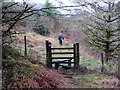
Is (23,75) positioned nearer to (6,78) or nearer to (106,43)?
(6,78)

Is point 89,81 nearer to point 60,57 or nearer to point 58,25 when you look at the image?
point 60,57

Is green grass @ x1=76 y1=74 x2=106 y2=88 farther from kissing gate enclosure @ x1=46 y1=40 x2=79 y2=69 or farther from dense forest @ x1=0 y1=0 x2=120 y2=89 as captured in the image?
kissing gate enclosure @ x1=46 y1=40 x2=79 y2=69

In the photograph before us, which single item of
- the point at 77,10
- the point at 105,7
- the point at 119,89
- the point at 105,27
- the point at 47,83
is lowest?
the point at 119,89

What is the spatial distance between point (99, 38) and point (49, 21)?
11.1ft

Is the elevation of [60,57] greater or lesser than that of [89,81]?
greater

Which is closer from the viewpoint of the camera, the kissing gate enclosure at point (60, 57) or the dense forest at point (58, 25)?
the dense forest at point (58, 25)

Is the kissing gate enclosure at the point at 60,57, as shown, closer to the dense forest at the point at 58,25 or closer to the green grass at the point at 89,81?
the dense forest at the point at 58,25

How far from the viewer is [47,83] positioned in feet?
14.3

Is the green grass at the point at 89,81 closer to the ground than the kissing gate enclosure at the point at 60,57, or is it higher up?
closer to the ground

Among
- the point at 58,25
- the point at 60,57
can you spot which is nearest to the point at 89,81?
the point at 60,57

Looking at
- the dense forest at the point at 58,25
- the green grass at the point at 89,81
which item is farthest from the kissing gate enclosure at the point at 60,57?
the green grass at the point at 89,81

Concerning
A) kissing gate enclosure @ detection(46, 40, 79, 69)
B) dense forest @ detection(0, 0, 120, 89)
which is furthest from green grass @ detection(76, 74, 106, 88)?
kissing gate enclosure @ detection(46, 40, 79, 69)

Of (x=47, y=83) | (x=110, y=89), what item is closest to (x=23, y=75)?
(x=47, y=83)

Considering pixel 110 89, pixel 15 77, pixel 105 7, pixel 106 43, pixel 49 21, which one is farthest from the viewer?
pixel 106 43
